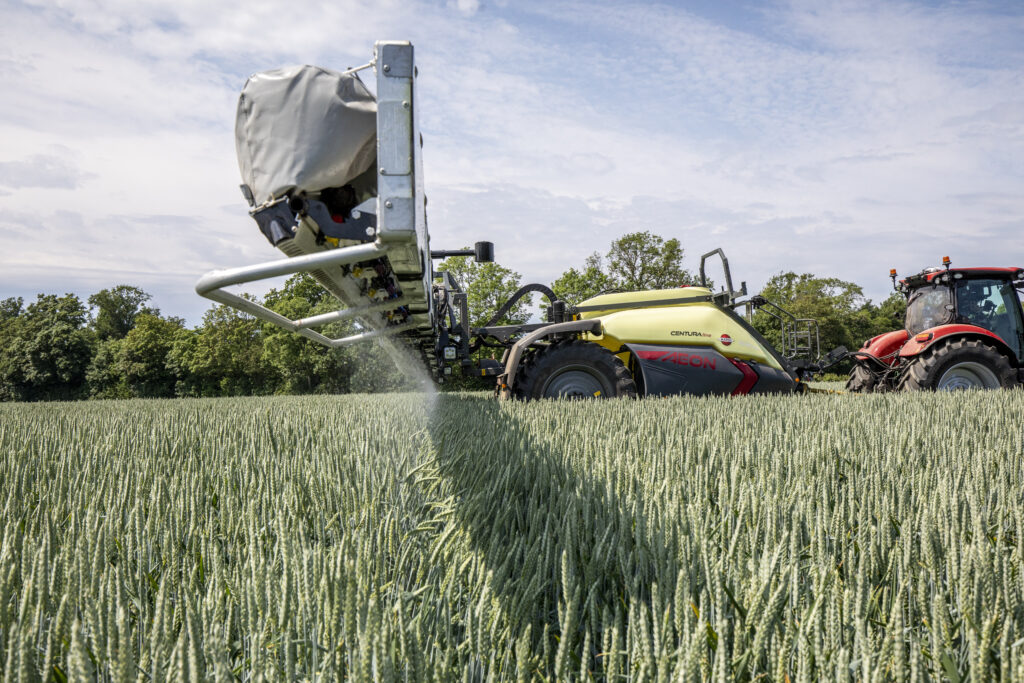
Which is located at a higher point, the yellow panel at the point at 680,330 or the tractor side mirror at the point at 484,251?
the tractor side mirror at the point at 484,251

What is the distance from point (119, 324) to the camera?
5578 centimetres

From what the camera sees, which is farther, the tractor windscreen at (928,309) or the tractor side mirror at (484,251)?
the tractor windscreen at (928,309)

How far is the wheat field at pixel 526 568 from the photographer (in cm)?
96

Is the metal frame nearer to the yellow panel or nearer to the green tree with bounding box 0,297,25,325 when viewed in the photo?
the yellow panel

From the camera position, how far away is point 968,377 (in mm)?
7828

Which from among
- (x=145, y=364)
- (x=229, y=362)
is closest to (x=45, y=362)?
(x=145, y=364)

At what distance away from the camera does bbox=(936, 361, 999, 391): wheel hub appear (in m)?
7.68

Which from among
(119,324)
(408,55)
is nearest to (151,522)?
(408,55)

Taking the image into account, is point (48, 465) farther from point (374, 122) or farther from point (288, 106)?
point (374, 122)

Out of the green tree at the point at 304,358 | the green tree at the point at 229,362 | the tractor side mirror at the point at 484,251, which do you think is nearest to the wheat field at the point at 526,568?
the tractor side mirror at the point at 484,251

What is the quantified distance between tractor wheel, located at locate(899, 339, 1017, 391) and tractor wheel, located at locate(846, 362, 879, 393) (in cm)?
96

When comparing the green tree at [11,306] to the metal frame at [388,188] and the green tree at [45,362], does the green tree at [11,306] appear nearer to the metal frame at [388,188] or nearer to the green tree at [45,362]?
the green tree at [45,362]

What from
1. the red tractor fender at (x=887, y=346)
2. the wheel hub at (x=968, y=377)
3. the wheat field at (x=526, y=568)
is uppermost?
the red tractor fender at (x=887, y=346)

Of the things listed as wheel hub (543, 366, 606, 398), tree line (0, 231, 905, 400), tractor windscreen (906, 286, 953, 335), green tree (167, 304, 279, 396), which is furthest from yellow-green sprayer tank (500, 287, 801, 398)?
green tree (167, 304, 279, 396)
